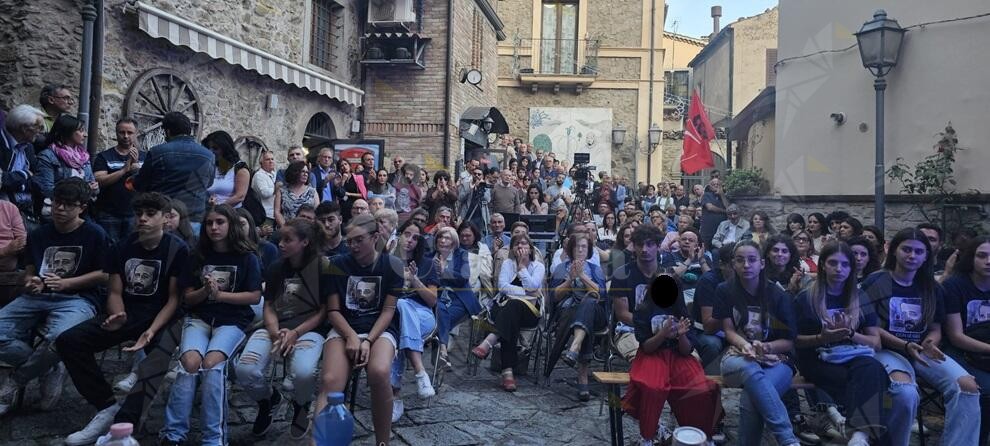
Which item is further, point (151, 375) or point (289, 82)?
point (289, 82)

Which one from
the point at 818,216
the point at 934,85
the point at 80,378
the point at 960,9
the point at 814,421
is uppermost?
the point at 960,9

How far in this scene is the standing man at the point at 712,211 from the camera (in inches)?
376

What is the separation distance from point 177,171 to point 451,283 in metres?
2.40

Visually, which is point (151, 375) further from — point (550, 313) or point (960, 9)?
point (960, 9)

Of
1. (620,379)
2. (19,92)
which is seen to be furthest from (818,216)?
(19,92)

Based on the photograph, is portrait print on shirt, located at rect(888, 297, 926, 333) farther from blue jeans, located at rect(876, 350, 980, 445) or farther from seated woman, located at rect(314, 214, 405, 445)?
seated woman, located at rect(314, 214, 405, 445)

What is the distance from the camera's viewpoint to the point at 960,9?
29.1 feet

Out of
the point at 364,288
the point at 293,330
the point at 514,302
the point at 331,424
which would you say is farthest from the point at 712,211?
the point at 331,424

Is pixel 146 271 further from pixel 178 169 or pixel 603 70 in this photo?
pixel 603 70

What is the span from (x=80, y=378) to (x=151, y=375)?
1.37 ft

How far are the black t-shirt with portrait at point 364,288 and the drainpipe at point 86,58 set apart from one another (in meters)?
4.37

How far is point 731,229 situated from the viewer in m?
8.59

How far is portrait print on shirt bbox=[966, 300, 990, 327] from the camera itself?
13.7ft

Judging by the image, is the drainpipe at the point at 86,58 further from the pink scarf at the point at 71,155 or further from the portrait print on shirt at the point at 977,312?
the portrait print on shirt at the point at 977,312
